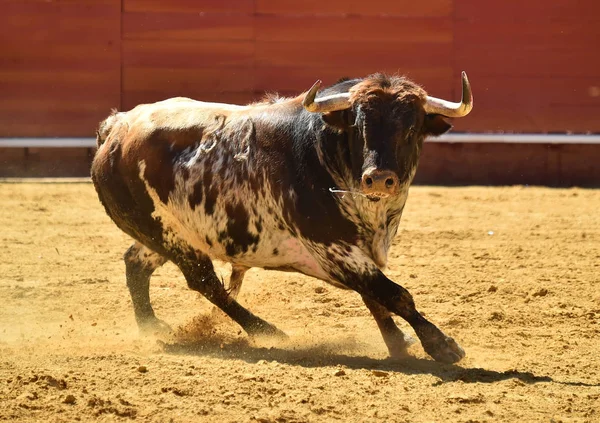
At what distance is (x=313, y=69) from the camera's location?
10281 mm

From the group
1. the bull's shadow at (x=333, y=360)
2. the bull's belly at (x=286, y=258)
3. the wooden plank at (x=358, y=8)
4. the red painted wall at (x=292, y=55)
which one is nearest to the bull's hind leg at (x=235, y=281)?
the bull's belly at (x=286, y=258)

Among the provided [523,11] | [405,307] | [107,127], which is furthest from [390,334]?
[523,11]

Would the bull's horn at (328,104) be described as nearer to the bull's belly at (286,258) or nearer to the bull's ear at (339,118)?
the bull's ear at (339,118)

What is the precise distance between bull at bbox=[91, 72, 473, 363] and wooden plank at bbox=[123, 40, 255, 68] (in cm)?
515

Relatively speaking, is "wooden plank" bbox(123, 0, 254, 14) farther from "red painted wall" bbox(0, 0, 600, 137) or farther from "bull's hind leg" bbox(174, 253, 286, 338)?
"bull's hind leg" bbox(174, 253, 286, 338)

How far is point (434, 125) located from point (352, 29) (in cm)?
622

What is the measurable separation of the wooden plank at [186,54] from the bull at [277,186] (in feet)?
16.9

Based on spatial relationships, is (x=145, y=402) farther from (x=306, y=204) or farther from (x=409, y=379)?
(x=306, y=204)

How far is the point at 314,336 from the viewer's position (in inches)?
181

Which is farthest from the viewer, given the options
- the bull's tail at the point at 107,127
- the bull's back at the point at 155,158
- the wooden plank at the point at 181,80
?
the wooden plank at the point at 181,80

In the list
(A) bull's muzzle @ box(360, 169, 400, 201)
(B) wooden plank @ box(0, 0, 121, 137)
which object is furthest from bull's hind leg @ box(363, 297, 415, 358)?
(B) wooden plank @ box(0, 0, 121, 137)

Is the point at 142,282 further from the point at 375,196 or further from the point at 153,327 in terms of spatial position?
the point at 375,196

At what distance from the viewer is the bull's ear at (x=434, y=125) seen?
420 cm

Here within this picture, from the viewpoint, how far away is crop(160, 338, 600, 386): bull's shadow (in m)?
3.72
